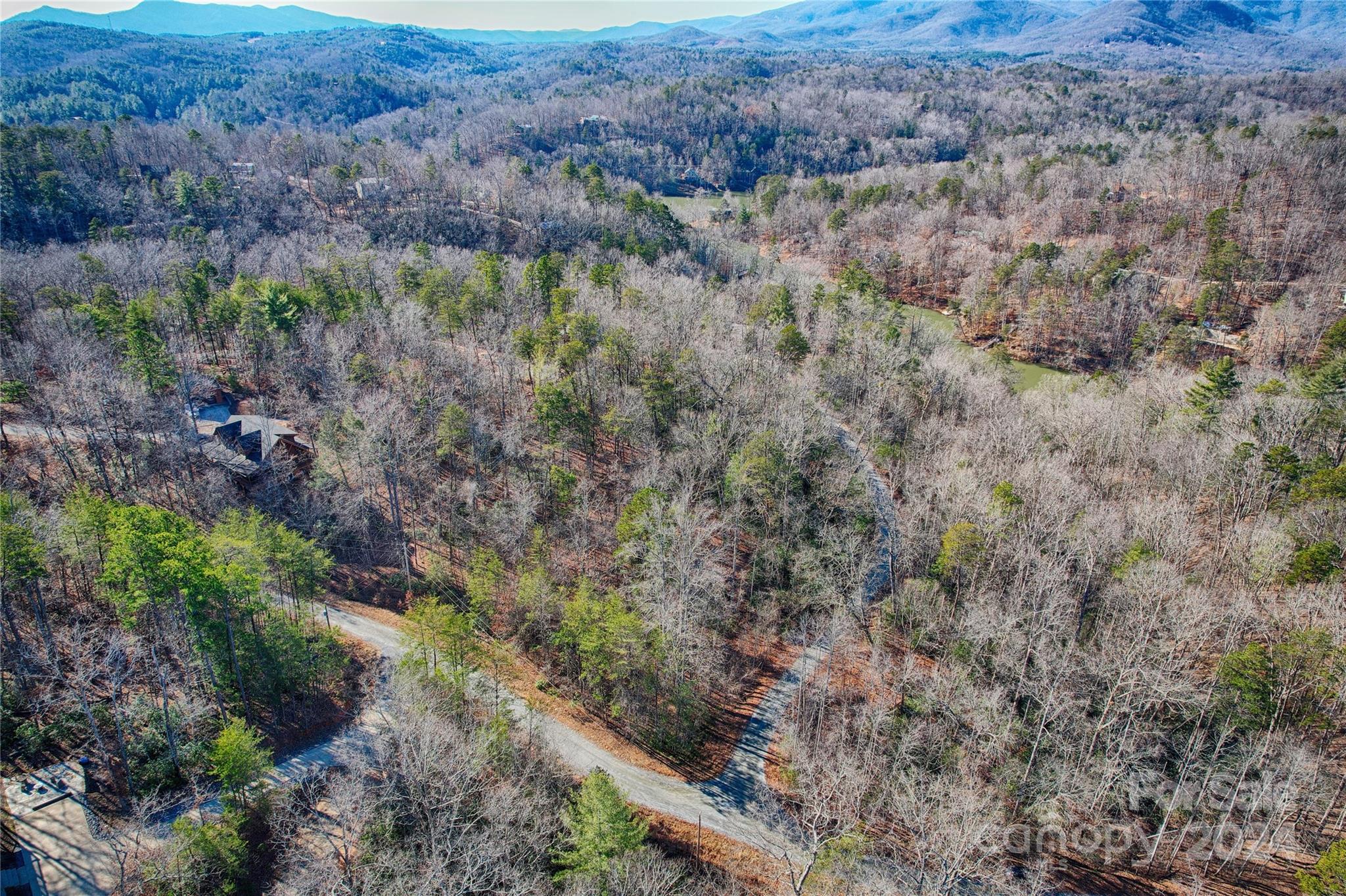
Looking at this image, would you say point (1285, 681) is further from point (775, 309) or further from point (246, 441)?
point (246, 441)

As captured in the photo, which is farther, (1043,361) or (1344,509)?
(1043,361)

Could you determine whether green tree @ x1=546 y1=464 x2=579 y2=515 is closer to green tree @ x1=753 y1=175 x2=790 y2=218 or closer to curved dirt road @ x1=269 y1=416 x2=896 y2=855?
curved dirt road @ x1=269 y1=416 x2=896 y2=855

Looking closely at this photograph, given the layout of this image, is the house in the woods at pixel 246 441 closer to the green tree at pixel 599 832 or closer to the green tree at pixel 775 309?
the green tree at pixel 599 832

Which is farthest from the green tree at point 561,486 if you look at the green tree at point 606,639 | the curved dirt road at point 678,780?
the curved dirt road at point 678,780

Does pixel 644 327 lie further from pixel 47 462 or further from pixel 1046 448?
pixel 47 462

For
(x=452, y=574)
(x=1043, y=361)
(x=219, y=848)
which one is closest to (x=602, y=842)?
(x=219, y=848)

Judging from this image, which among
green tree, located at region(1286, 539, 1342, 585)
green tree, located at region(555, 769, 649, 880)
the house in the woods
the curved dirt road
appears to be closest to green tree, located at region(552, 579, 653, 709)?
the curved dirt road
